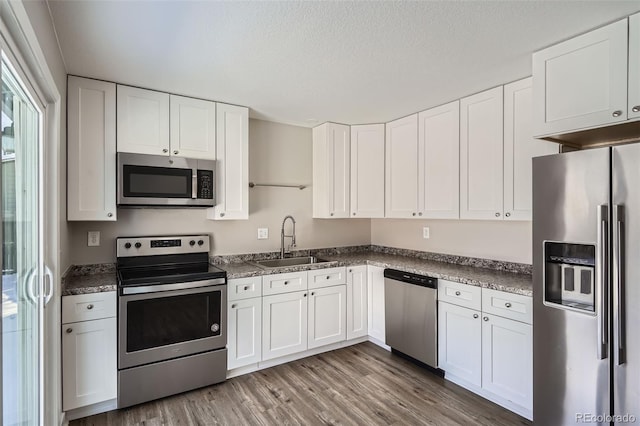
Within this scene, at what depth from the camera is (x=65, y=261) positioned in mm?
2344

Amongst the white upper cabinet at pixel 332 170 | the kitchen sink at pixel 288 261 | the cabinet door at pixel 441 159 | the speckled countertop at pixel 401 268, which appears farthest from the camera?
the white upper cabinet at pixel 332 170

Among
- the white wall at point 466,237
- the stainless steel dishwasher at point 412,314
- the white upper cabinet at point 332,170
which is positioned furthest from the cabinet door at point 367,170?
the stainless steel dishwasher at point 412,314

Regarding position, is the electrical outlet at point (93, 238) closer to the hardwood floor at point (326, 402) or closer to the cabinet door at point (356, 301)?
the hardwood floor at point (326, 402)

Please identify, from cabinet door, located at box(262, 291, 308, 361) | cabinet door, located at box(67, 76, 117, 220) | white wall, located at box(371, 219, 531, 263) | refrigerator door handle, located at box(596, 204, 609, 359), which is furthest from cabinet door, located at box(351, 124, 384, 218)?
cabinet door, located at box(67, 76, 117, 220)

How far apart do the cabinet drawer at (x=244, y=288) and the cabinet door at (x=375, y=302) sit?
118cm

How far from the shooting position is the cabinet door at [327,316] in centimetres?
313

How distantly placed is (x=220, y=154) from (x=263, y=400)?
6.60 feet

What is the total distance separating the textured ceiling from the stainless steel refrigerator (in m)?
0.71

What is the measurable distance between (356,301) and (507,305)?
147 cm

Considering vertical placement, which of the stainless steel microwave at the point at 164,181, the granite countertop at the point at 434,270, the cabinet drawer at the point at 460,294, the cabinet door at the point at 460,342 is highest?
the stainless steel microwave at the point at 164,181

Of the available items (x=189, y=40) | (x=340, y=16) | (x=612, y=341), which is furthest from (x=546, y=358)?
(x=189, y=40)

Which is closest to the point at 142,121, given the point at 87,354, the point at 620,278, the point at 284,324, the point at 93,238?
the point at 93,238

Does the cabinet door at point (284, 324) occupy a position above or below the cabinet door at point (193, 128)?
below

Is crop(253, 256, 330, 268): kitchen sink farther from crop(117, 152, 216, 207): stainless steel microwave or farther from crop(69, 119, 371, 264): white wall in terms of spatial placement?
crop(117, 152, 216, 207): stainless steel microwave
